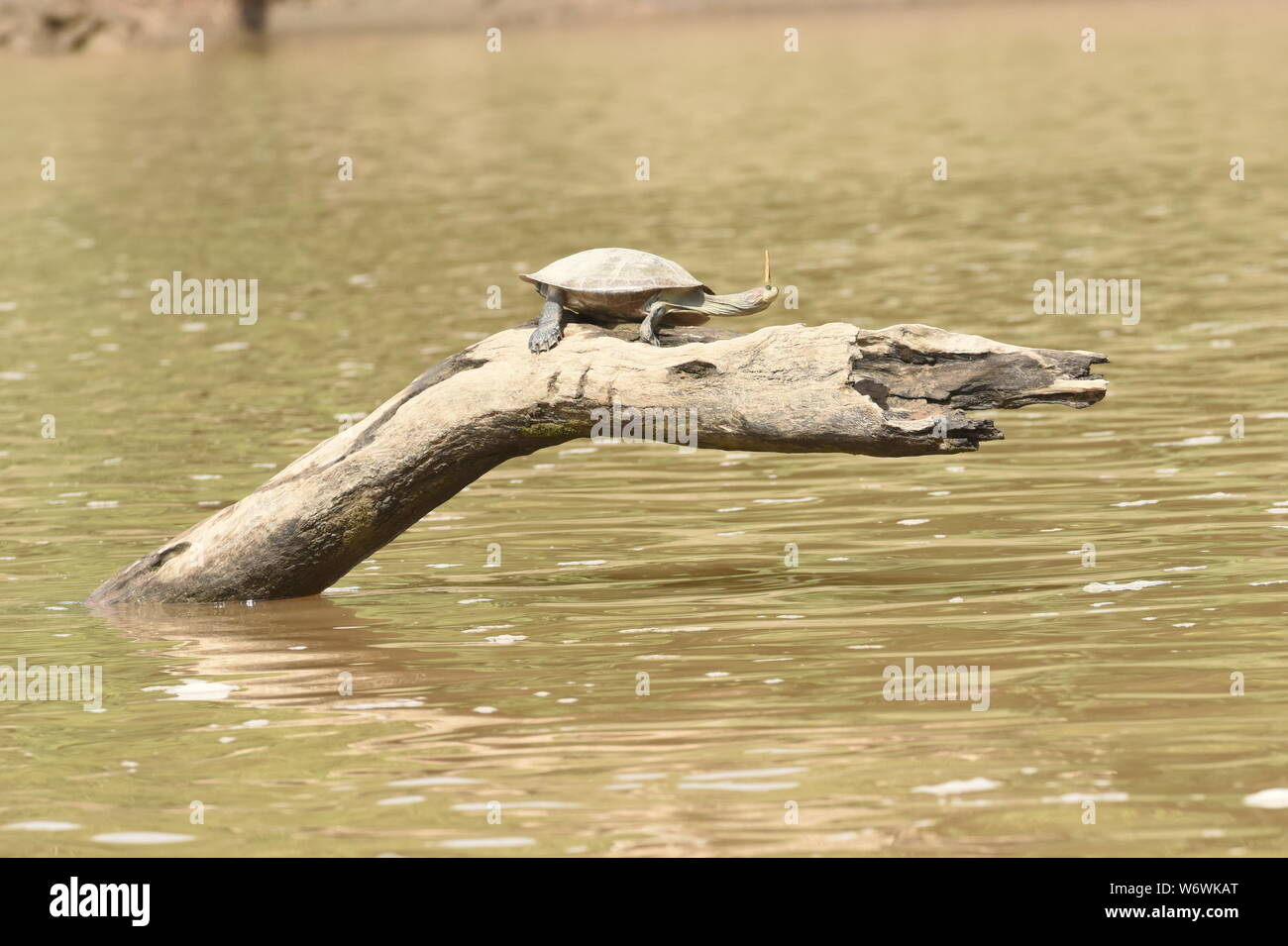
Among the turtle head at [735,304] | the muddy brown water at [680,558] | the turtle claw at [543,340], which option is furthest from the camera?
the turtle head at [735,304]

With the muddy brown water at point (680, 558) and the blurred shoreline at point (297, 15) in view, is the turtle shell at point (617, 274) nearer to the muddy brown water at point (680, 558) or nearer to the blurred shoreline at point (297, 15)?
the muddy brown water at point (680, 558)

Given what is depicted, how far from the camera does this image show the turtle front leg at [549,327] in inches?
334

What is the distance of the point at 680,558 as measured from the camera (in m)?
9.98

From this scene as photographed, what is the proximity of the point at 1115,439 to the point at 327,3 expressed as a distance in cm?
6389

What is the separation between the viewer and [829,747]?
6.87 metres

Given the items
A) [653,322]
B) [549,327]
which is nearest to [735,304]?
[653,322]

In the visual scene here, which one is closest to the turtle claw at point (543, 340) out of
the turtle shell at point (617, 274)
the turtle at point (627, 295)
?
the turtle at point (627, 295)

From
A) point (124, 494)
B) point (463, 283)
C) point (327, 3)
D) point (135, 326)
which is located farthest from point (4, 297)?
point (327, 3)

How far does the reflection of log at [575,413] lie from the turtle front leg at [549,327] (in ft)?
0.19

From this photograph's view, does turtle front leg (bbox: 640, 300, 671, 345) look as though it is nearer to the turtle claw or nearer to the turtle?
the turtle

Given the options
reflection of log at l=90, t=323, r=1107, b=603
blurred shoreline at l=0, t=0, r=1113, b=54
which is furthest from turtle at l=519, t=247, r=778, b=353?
blurred shoreline at l=0, t=0, r=1113, b=54

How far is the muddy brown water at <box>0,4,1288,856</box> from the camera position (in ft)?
21.2

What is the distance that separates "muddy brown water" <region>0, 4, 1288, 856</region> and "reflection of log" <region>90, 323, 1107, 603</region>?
1.10 ft

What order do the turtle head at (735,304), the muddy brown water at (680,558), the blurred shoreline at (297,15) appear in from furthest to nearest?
the blurred shoreline at (297,15), the turtle head at (735,304), the muddy brown water at (680,558)
